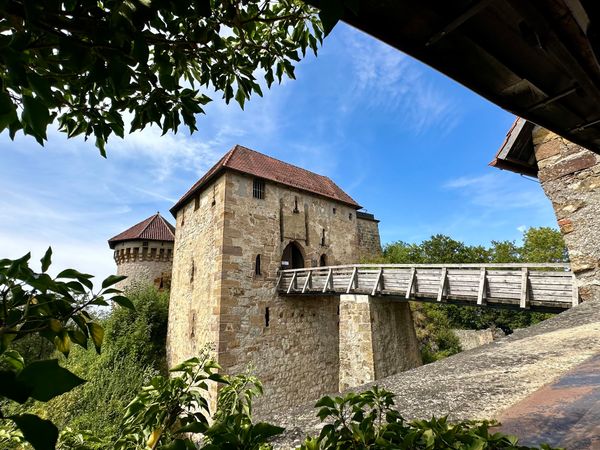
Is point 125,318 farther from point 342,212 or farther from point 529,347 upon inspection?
point 529,347

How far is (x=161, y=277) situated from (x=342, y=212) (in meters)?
10.8

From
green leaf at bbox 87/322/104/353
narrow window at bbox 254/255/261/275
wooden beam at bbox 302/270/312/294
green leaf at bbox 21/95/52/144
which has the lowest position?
green leaf at bbox 87/322/104/353

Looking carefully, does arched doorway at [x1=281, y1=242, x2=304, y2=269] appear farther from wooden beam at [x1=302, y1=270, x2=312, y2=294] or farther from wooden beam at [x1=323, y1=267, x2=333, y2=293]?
wooden beam at [x1=323, y1=267, x2=333, y2=293]

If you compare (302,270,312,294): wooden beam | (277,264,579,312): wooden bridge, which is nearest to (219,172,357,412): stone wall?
(302,270,312,294): wooden beam

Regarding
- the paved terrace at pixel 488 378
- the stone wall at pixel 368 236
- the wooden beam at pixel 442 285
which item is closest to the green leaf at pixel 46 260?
the paved terrace at pixel 488 378

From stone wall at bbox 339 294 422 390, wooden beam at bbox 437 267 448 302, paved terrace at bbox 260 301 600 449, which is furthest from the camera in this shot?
stone wall at bbox 339 294 422 390

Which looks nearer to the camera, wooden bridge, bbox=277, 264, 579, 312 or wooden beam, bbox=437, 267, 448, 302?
wooden bridge, bbox=277, 264, 579, 312

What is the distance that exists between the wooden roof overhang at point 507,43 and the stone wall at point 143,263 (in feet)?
59.9

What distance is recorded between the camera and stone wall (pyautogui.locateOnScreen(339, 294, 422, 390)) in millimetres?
8344

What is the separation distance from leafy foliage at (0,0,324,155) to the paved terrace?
1678mm

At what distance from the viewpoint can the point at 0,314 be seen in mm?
763

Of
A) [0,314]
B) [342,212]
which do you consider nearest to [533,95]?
[0,314]

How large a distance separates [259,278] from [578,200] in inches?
370

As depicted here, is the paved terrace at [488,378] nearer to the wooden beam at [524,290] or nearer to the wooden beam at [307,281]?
the wooden beam at [524,290]
